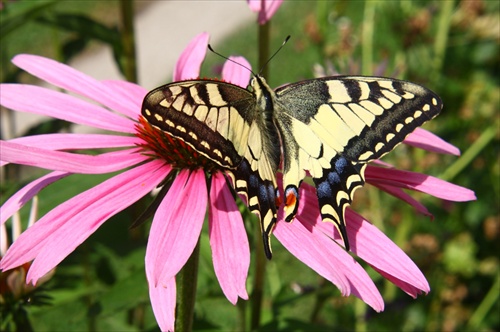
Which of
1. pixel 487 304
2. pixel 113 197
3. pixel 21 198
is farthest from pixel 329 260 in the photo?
pixel 487 304

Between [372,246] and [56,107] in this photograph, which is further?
[56,107]

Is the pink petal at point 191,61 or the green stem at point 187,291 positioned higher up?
the pink petal at point 191,61

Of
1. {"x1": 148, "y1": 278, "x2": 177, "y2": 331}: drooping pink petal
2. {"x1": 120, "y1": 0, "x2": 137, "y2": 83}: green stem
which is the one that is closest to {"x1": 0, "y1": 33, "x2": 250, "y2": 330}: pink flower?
{"x1": 148, "y1": 278, "x2": 177, "y2": 331}: drooping pink petal

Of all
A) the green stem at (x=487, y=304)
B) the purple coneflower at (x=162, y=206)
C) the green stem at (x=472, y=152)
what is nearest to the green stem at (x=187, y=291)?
the purple coneflower at (x=162, y=206)

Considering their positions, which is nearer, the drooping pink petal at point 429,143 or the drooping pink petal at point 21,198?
the drooping pink petal at point 21,198

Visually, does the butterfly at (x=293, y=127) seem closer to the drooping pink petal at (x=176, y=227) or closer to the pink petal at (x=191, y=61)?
the drooping pink petal at (x=176, y=227)

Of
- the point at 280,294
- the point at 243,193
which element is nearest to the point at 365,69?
the point at 280,294

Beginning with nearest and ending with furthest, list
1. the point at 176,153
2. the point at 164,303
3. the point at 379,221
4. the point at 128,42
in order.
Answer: the point at 164,303
the point at 176,153
the point at 128,42
the point at 379,221

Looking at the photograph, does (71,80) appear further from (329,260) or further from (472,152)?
(472,152)

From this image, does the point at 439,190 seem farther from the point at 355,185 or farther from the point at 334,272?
the point at 334,272

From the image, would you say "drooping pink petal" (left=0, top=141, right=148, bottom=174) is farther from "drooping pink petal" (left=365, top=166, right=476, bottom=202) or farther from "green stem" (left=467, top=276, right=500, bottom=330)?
"green stem" (left=467, top=276, right=500, bottom=330)
